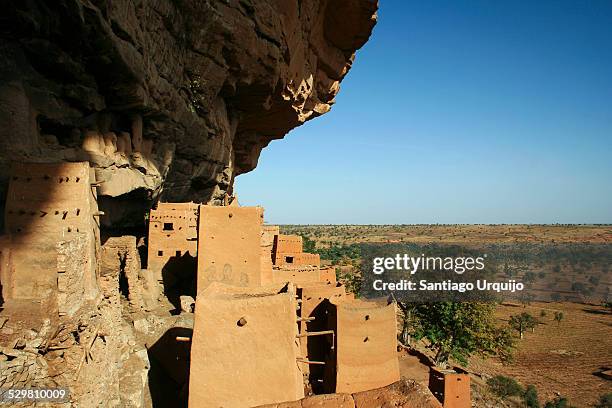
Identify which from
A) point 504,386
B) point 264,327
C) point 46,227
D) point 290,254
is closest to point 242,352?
point 264,327

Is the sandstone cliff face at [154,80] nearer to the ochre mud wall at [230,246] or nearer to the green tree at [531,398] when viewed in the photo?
the ochre mud wall at [230,246]

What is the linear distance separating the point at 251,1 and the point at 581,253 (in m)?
74.9

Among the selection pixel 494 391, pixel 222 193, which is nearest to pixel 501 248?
pixel 494 391

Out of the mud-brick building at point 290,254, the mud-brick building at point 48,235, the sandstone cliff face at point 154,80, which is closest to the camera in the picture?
→ the mud-brick building at point 48,235

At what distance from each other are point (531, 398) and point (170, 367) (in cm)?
1820

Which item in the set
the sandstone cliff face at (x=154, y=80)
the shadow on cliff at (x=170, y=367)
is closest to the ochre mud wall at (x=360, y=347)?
the shadow on cliff at (x=170, y=367)

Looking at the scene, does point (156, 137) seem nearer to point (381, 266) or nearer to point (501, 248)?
point (381, 266)

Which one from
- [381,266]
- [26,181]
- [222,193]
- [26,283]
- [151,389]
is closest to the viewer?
[26,283]

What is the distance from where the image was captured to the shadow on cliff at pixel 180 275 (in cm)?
1243

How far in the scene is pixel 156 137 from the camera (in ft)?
40.8

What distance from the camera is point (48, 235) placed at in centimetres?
688

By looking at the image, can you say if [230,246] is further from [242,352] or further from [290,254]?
[290,254]

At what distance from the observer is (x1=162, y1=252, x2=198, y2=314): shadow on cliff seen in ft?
40.8

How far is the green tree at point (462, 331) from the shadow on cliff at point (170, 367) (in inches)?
567
